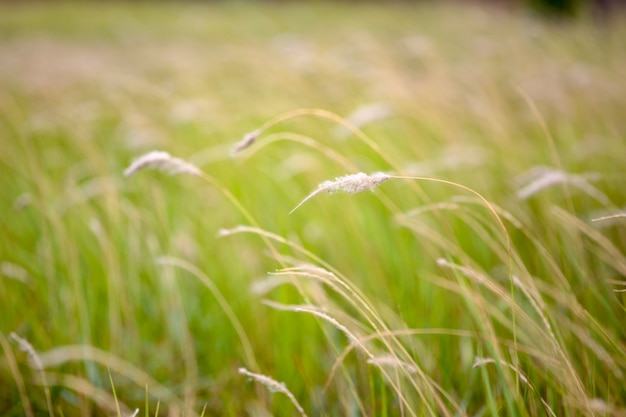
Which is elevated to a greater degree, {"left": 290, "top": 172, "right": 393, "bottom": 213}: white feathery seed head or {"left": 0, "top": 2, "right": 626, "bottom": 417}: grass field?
{"left": 290, "top": 172, "right": 393, "bottom": 213}: white feathery seed head

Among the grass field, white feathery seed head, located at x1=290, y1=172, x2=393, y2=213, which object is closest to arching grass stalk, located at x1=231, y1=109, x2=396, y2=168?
the grass field

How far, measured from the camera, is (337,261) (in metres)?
1.68

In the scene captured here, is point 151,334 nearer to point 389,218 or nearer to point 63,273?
point 63,273

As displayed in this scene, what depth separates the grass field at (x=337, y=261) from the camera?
1.01 m

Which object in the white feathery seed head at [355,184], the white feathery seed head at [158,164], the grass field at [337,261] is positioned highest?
the white feathery seed head at [355,184]

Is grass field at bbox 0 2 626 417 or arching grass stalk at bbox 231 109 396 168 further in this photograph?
grass field at bbox 0 2 626 417

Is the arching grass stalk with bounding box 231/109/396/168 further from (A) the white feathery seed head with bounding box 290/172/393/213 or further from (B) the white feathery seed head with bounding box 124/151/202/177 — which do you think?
(A) the white feathery seed head with bounding box 290/172/393/213

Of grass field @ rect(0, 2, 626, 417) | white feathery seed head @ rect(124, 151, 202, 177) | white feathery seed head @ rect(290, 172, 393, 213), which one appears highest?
white feathery seed head @ rect(290, 172, 393, 213)

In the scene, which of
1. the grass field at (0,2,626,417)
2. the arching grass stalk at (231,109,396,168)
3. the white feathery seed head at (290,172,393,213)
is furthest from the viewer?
the grass field at (0,2,626,417)

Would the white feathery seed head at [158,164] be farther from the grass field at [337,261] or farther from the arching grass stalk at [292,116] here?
the arching grass stalk at [292,116]

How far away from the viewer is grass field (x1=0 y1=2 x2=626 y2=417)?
101 cm

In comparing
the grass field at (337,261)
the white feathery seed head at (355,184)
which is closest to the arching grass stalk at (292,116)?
the grass field at (337,261)

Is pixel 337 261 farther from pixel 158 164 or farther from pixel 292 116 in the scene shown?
pixel 158 164

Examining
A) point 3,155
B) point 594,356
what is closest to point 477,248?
point 594,356
